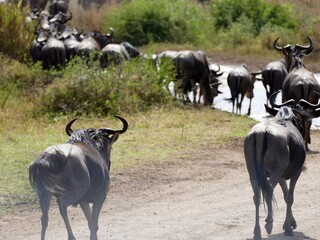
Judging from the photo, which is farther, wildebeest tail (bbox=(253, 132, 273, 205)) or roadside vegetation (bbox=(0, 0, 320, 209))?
roadside vegetation (bbox=(0, 0, 320, 209))

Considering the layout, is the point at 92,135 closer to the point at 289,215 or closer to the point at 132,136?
the point at 289,215

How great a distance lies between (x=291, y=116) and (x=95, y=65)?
33.7 ft

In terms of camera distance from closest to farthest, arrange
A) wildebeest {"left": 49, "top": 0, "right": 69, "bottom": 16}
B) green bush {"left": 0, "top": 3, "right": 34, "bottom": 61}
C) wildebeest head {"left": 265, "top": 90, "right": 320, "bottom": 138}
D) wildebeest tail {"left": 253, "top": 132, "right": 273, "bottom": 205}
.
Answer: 1. wildebeest tail {"left": 253, "top": 132, "right": 273, "bottom": 205}
2. wildebeest head {"left": 265, "top": 90, "right": 320, "bottom": 138}
3. green bush {"left": 0, "top": 3, "right": 34, "bottom": 61}
4. wildebeest {"left": 49, "top": 0, "right": 69, "bottom": 16}

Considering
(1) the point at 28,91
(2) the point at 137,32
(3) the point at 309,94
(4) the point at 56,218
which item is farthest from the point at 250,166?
(2) the point at 137,32

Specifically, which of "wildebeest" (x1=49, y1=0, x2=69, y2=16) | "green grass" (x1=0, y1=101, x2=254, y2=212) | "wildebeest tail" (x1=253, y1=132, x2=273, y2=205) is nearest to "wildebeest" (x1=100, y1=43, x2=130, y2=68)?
"green grass" (x1=0, y1=101, x2=254, y2=212)

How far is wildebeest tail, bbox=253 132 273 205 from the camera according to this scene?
9.15 meters

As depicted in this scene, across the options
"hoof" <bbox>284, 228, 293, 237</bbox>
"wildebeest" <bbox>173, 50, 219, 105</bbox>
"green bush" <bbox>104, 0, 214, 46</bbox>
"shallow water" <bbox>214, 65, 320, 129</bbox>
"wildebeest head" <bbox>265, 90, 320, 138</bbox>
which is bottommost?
"green bush" <bbox>104, 0, 214, 46</bbox>

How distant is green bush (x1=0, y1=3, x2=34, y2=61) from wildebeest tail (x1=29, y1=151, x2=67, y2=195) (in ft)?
56.5

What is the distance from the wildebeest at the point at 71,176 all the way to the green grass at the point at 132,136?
8.64 feet

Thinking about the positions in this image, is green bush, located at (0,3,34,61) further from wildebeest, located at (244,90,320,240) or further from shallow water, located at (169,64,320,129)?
wildebeest, located at (244,90,320,240)

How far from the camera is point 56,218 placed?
10602 millimetres

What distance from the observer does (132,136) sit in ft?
53.1

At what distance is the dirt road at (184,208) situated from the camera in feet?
32.2

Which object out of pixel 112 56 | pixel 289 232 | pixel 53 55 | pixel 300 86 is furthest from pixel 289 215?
pixel 53 55
